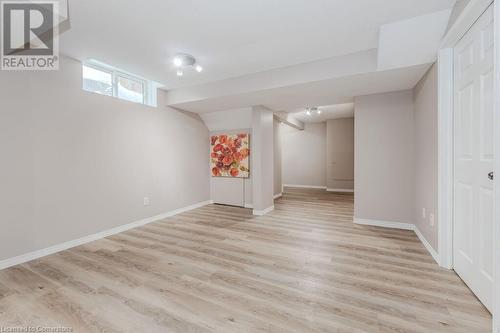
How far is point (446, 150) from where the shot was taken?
2158mm

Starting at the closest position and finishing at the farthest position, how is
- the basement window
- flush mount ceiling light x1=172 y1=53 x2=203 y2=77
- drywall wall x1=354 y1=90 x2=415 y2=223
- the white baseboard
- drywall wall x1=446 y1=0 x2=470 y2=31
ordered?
drywall wall x1=446 y1=0 x2=470 y2=31
flush mount ceiling light x1=172 y1=53 x2=203 y2=77
the white baseboard
the basement window
drywall wall x1=354 y1=90 x2=415 y2=223

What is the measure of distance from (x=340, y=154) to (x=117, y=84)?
6550 mm

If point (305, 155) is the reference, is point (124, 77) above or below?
above

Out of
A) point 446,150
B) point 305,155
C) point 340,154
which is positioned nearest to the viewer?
point 446,150

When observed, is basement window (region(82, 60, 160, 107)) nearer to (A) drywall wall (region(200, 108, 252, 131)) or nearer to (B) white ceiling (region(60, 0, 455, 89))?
(B) white ceiling (region(60, 0, 455, 89))

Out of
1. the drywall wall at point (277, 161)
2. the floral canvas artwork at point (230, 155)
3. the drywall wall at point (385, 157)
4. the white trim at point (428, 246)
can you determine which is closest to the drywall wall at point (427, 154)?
the white trim at point (428, 246)

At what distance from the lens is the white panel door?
1.58 meters

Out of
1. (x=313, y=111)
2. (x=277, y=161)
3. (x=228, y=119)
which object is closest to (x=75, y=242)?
(x=228, y=119)

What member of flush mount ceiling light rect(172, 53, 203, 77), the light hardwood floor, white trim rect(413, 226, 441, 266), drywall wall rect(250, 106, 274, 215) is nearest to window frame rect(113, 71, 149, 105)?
flush mount ceiling light rect(172, 53, 203, 77)

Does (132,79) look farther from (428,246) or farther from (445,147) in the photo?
(428,246)

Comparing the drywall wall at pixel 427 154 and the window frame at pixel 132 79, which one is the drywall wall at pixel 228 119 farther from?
the drywall wall at pixel 427 154

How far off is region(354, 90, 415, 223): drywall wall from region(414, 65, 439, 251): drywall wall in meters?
0.19

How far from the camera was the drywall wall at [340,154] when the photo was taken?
23.6ft

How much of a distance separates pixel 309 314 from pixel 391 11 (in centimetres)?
265
